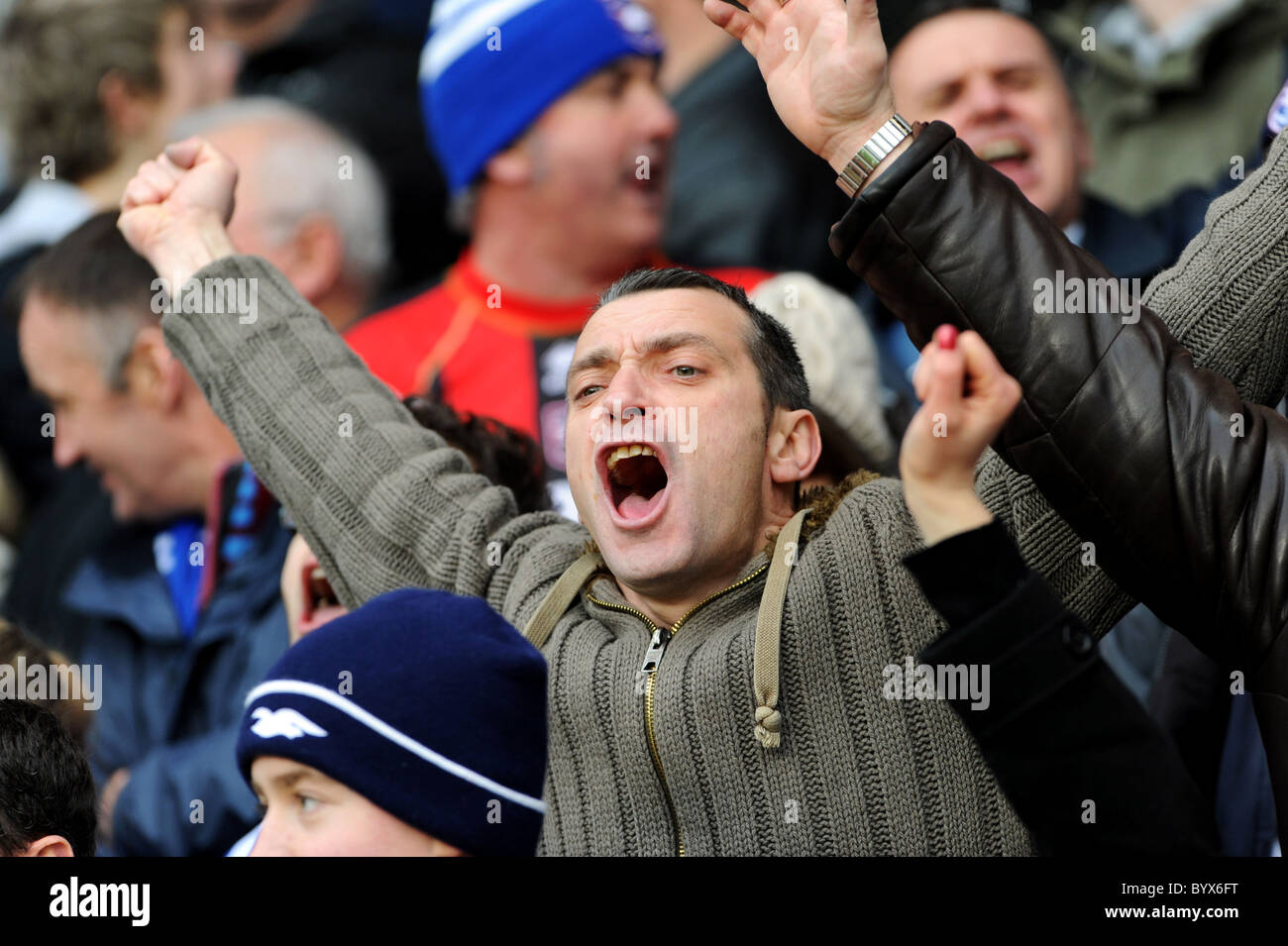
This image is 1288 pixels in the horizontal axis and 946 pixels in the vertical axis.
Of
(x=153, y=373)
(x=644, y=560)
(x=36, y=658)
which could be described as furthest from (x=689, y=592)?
(x=153, y=373)

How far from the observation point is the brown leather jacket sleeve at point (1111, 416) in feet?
5.63

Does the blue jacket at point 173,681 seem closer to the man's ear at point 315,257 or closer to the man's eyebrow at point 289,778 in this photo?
the man's ear at point 315,257

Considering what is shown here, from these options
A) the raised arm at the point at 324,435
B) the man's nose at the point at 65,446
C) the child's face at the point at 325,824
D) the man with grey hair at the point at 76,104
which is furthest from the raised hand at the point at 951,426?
the man with grey hair at the point at 76,104

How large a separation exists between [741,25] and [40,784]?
1.27 meters

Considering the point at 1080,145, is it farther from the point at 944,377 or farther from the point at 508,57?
the point at 944,377

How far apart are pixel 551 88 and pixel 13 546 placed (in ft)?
6.58

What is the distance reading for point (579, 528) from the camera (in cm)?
246

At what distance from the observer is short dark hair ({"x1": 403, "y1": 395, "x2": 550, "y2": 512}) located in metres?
2.73

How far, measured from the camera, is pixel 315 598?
2789 mm

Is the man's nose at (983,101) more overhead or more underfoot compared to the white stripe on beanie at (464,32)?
more underfoot

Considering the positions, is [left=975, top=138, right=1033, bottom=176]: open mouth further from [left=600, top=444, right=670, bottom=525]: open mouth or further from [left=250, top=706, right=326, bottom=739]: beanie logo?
[left=250, top=706, right=326, bottom=739]: beanie logo

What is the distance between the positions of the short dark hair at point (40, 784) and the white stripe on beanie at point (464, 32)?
86.9 inches

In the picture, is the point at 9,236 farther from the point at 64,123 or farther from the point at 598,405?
the point at 598,405

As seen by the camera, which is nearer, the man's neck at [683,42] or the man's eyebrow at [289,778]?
the man's eyebrow at [289,778]
